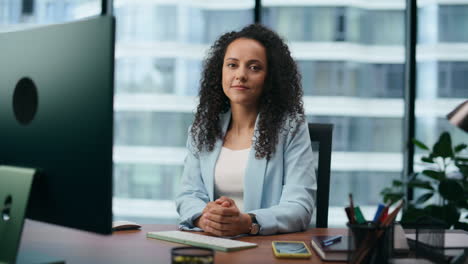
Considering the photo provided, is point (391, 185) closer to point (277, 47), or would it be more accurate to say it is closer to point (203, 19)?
point (203, 19)

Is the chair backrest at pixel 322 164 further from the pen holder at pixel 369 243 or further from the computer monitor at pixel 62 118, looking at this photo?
the computer monitor at pixel 62 118

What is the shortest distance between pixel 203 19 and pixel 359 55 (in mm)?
1250

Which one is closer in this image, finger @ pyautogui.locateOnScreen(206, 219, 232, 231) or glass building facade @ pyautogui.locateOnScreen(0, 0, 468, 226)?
finger @ pyautogui.locateOnScreen(206, 219, 232, 231)

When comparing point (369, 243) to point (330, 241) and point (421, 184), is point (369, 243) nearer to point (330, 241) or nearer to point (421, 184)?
point (330, 241)

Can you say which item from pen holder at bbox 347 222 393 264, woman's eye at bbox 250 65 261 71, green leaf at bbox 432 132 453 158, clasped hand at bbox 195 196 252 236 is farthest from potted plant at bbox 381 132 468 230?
pen holder at bbox 347 222 393 264

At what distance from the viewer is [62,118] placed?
0.93 meters

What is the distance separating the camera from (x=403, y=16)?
390cm

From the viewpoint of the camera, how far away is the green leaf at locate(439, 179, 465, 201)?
312cm

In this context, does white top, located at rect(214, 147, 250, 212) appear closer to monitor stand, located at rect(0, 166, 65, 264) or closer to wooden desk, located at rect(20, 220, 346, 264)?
wooden desk, located at rect(20, 220, 346, 264)

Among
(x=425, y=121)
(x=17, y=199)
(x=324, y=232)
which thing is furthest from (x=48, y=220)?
(x=425, y=121)

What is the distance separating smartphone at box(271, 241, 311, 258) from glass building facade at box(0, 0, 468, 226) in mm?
2675

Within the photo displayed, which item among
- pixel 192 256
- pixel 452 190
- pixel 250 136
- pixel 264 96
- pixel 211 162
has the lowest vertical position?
pixel 452 190

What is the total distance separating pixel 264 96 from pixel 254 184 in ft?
1.21

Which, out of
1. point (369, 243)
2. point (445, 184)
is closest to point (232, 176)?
point (369, 243)
